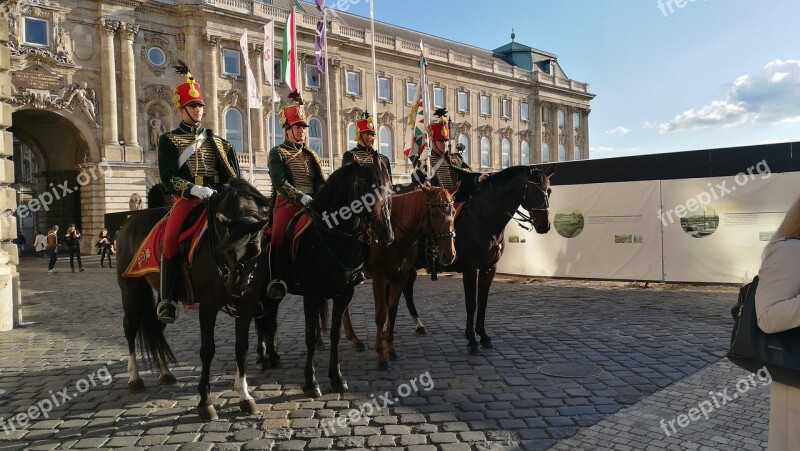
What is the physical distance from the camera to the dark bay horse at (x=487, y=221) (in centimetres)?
765

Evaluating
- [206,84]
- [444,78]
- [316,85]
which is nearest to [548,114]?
[444,78]

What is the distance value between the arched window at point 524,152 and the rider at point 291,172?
62.1m

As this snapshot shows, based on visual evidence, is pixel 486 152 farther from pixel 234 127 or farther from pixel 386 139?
pixel 234 127

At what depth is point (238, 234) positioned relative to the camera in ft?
15.5

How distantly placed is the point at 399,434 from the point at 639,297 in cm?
966

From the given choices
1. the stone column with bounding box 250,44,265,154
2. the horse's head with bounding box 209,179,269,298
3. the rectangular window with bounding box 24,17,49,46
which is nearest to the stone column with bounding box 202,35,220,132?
the stone column with bounding box 250,44,265,154

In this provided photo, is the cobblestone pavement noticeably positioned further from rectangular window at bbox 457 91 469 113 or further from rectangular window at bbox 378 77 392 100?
rectangular window at bbox 457 91 469 113

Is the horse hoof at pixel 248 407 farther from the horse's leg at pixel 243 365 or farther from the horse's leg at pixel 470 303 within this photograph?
the horse's leg at pixel 470 303

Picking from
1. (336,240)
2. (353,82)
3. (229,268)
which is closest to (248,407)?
(229,268)

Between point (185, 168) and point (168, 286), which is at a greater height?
point (185, 168)

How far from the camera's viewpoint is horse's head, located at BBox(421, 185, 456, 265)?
6.73 m

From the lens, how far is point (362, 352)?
752 cm

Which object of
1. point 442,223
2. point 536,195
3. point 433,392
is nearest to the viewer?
point 433,392

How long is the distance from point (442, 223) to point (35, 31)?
37.0 metres
